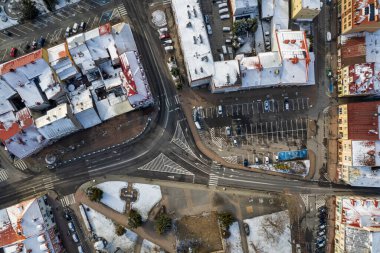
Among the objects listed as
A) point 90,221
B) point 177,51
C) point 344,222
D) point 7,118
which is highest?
point 177,51

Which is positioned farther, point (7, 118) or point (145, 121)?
point (145, 121)

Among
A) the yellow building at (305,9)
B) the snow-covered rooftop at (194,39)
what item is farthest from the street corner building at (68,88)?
the yellow building at (305,9)

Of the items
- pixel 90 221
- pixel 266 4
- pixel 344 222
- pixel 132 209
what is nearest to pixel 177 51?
pixel 266 4

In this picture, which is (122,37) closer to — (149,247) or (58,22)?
(58,22)

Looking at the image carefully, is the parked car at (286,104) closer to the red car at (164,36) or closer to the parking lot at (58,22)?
the red car at (164,36)

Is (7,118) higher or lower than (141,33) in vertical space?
lower

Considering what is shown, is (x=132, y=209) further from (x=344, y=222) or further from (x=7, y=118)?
(x=344, y=222)

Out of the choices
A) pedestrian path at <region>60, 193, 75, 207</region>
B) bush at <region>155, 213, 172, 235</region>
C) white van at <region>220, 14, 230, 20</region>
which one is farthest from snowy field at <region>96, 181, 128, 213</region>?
white van at <region>220, 14, 230, 20</region>
